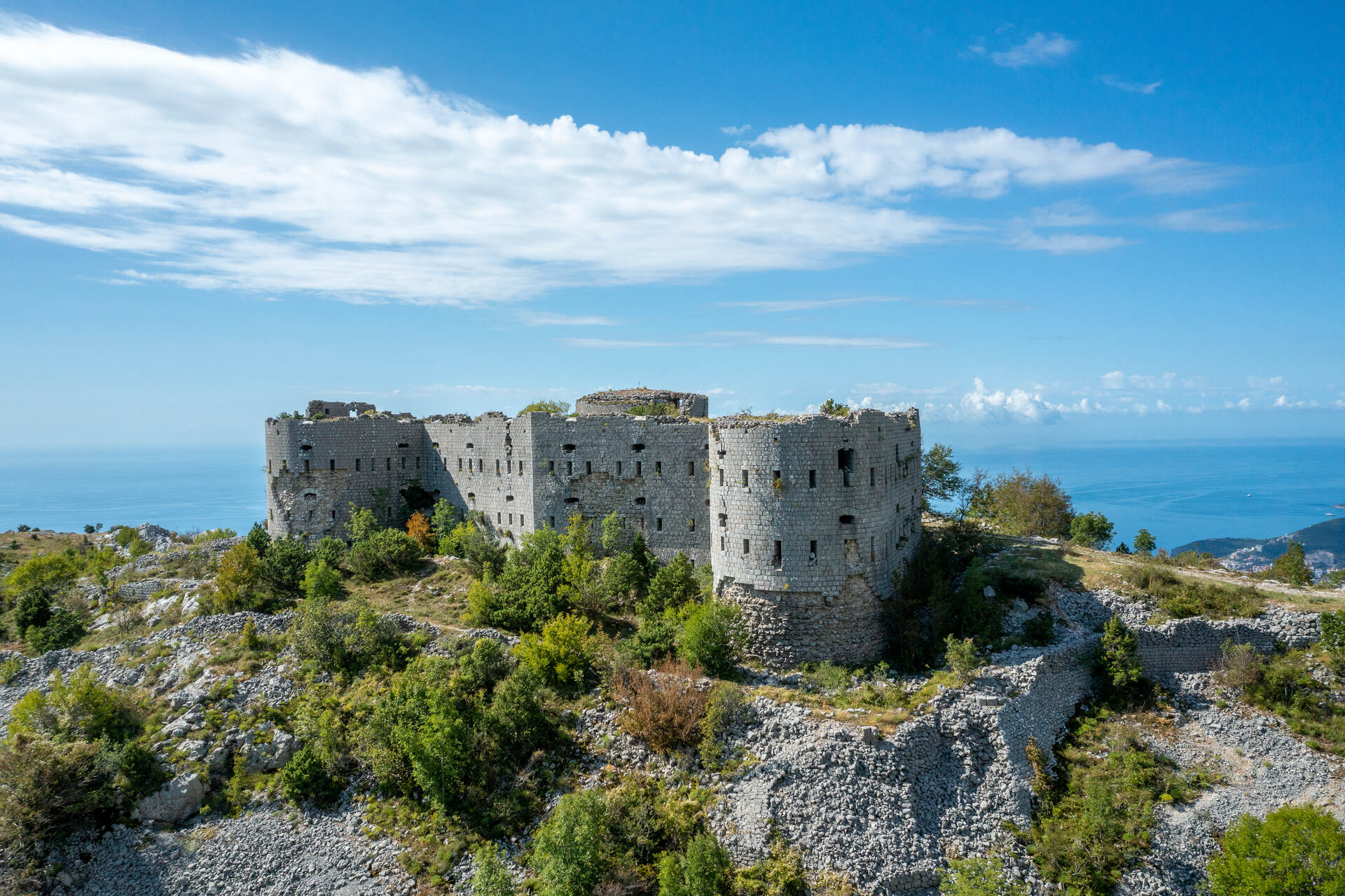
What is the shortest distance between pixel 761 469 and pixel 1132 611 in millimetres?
13334

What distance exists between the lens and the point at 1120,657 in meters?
23.7

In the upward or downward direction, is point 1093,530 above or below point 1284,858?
above

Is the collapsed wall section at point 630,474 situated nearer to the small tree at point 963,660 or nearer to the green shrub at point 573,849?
the small tree at point 963,660

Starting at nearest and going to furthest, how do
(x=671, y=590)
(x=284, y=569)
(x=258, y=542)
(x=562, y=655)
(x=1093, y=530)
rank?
(x=562, y=655) → (x=671, y=590) → (x=284, y=569) → (x=258, y=542) → (x=1093, y=530)

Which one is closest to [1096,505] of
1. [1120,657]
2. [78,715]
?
[1120,657]

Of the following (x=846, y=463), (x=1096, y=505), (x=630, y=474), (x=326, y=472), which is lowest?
(x=1096, y=505)

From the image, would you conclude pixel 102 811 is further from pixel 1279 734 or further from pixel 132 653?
pixel 1279 734

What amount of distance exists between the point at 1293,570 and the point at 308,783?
35599 millimetres

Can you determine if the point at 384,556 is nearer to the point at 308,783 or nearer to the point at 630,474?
the point at 630,474

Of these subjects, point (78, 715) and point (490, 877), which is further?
point (78, 715)

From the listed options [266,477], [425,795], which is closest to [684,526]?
[425,795]

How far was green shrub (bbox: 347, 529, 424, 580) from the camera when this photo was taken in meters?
35.2

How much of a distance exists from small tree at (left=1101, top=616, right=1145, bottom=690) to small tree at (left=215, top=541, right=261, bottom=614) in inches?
1314

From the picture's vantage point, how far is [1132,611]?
2475cm
